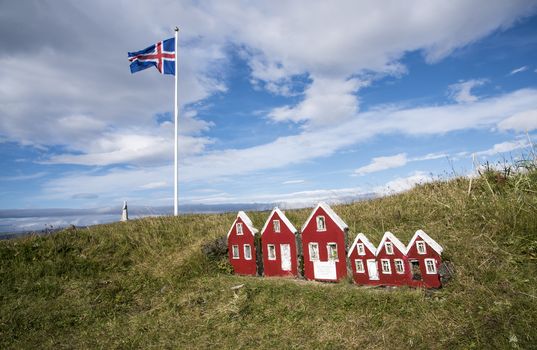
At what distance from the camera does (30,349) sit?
684cm

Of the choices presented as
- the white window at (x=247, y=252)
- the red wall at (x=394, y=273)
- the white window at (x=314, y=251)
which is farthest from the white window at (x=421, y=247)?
the white window at (x=247, y=252)

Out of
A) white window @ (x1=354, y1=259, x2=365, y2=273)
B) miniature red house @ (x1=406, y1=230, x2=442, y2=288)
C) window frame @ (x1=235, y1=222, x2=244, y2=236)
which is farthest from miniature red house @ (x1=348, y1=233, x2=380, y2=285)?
window frame @ (x1=235, y1=222, x2=244, y2=236)

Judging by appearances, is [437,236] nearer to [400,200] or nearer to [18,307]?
[400,200]

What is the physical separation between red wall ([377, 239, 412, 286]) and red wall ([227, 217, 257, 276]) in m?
2.98

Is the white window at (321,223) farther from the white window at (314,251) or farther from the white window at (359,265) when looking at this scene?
the white window at (359,265)

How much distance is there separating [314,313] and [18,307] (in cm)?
691

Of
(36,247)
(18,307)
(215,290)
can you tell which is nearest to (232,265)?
(215,290)

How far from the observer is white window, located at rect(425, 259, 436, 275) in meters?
6.47

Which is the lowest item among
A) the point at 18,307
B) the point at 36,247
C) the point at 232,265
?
the point at 18,307

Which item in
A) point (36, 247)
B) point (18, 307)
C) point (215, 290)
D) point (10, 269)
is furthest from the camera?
point (36, 247)

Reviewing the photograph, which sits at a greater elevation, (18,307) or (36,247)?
(36,247)

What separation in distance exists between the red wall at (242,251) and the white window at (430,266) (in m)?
3.80

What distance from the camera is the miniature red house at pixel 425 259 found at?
645 centimetres

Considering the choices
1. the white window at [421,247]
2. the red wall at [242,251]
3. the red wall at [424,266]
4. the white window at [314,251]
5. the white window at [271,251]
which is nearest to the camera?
the red wall at [424,266]
